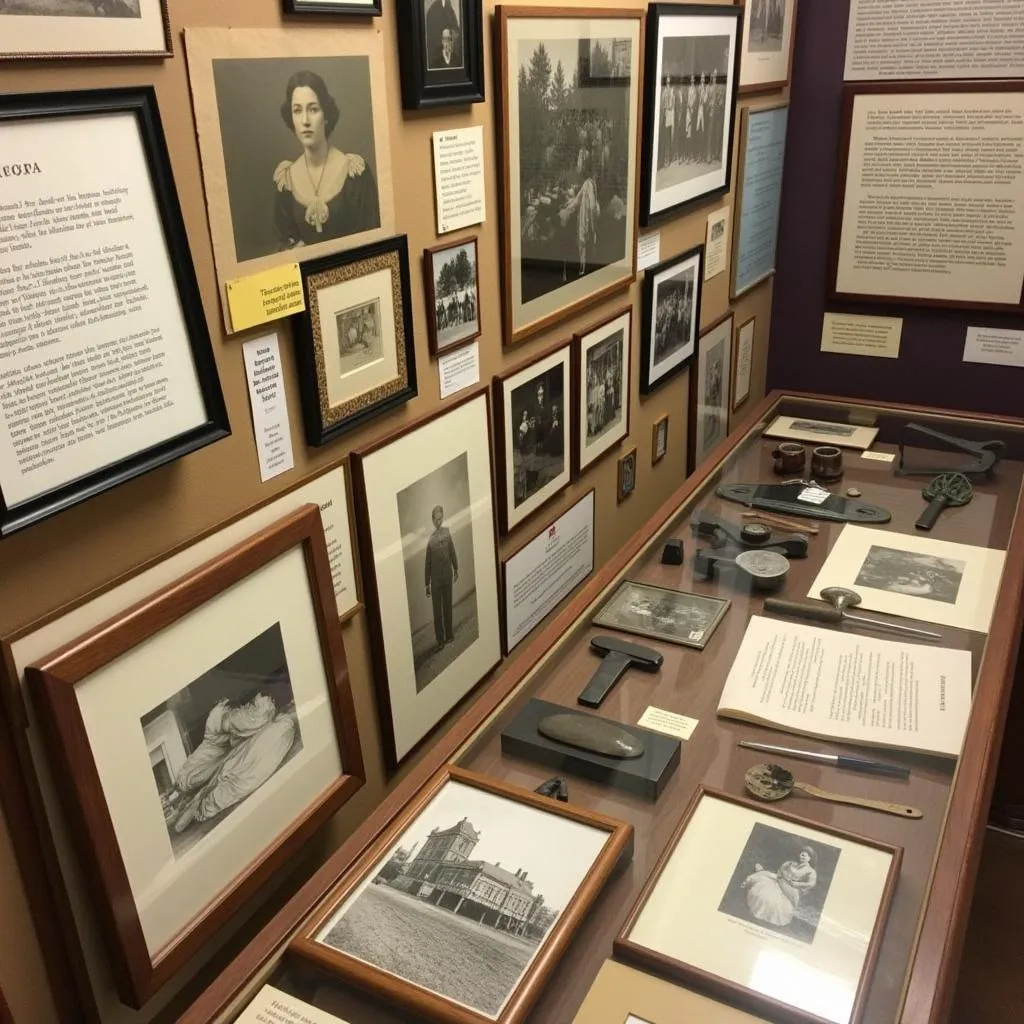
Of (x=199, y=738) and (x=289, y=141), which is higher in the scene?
(x=289, y=141)

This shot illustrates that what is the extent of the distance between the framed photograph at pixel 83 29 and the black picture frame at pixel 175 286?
0.04m

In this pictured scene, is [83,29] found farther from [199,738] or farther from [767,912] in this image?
[767,912]

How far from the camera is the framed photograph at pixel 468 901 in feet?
3.87

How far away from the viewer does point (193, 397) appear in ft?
4.44

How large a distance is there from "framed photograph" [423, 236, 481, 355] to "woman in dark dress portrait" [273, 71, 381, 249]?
0.25 metres

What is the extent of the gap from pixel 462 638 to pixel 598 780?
692 mm

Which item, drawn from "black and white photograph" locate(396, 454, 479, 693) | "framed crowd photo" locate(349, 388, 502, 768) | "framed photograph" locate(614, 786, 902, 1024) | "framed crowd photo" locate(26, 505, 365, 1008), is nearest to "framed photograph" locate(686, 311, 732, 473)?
"framed crowd photo" locate(349, 388, 502, 768)

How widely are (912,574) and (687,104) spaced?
146 cm

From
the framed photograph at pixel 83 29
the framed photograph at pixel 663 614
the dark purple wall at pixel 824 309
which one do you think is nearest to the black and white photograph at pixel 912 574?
the framed photograph at pixel 663 614

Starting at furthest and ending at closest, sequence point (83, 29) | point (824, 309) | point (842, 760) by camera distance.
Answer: point (824, 309)
point (842, 760)
point (83, 29)

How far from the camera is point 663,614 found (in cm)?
202

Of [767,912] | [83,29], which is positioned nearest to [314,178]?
[83,29]

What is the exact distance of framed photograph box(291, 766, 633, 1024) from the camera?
118 centimetres

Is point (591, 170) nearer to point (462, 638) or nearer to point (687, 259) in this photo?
point (687, 259)
